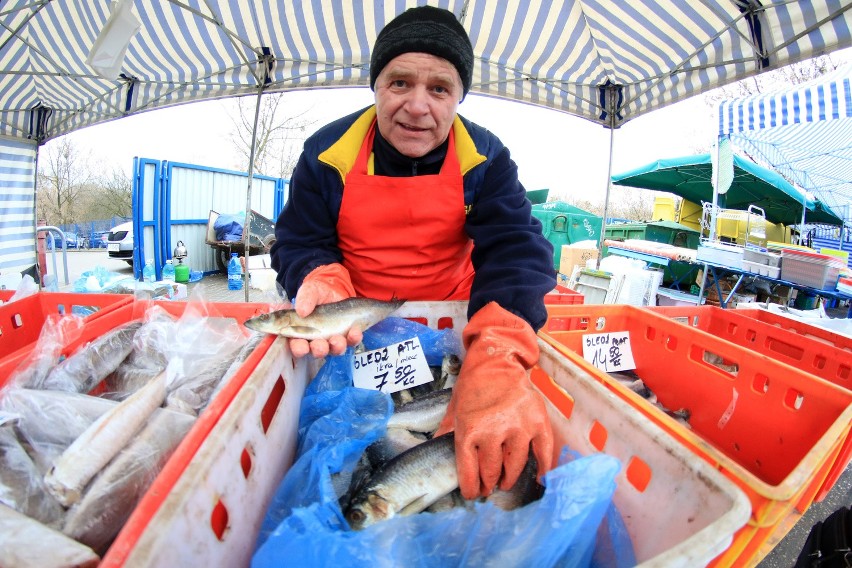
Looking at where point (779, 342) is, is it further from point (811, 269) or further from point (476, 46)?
point (811, 269)

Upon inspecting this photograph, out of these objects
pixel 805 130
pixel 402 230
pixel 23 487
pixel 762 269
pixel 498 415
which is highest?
pixel 805 130

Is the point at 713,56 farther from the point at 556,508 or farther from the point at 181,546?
the point at 181,546

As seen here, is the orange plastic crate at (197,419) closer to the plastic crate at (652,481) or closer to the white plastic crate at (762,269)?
the plastic crate at (652,481)

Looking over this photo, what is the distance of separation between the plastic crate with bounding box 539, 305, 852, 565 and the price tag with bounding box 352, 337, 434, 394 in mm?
499

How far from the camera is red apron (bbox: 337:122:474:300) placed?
1.79 meters

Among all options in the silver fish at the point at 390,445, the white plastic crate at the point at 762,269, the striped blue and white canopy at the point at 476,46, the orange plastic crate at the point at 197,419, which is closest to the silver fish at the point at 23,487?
the orange plastic crate at the point at 197,419

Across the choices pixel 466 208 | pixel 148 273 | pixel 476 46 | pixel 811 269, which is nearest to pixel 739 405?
pixel 466 208

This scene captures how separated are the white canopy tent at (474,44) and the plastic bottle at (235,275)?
13.6 feet

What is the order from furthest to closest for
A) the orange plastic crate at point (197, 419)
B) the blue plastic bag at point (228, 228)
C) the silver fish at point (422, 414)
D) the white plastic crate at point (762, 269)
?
the blue plastic bag at point (228, 228) → the white plastic crate at point (762, 269) → the silver fish at point (422, 414) → the orange plastic crate at point (197, 419)

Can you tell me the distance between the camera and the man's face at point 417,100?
5.28ft

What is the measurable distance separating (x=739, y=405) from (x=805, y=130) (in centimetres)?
1138

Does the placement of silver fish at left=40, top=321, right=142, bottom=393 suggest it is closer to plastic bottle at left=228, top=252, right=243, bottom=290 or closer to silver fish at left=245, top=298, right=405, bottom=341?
silver fish at left=245, top=298, right=405, bottom=341

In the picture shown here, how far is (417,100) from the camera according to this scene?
5.26 feet

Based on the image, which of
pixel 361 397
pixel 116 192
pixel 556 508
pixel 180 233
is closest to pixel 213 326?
pixel 361 397
